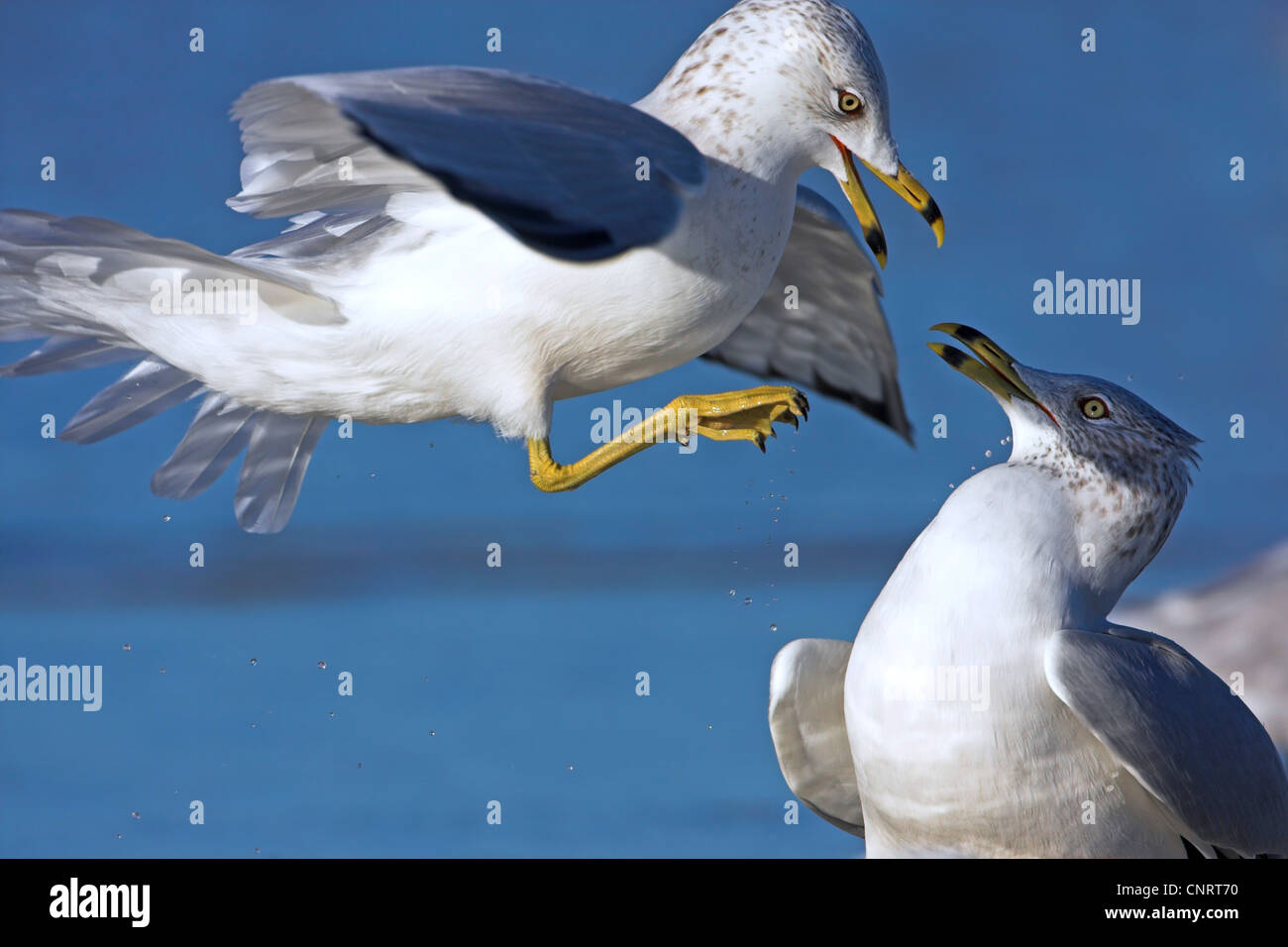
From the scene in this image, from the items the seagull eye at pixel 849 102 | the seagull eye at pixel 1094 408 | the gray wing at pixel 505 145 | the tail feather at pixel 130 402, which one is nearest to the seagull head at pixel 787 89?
the seagull eye at pixel 849 102

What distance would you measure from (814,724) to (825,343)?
0.80m

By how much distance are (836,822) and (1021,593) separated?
0.86 m

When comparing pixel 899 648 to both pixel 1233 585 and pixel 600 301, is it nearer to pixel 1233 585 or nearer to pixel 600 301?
pixel 600 301

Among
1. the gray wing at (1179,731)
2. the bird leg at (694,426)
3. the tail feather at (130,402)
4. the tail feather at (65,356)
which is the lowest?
the gray wing at (1179,731)

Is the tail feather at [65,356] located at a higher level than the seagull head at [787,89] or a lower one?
lower

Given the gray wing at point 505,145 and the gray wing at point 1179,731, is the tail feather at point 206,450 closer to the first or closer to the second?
the gray wing at point 505,145

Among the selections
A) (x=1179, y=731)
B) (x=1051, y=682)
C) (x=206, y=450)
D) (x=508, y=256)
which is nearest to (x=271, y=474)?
(x=206, y=450)

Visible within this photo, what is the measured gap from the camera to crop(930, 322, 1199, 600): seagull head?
299 cm

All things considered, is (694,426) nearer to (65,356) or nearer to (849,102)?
(849,102)

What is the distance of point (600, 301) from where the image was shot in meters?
2.61

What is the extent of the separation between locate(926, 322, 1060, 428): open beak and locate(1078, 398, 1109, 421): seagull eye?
0.20 feet

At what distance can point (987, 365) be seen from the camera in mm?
3154

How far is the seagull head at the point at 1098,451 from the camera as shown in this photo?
2992mm

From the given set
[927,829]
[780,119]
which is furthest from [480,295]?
[927,829]
